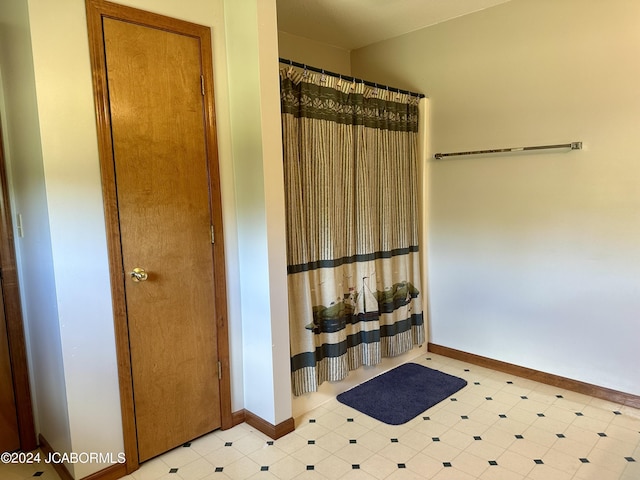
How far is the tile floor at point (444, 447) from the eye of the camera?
2012 millimetres

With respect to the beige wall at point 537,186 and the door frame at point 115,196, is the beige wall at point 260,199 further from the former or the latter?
the beige wall at point 537,186

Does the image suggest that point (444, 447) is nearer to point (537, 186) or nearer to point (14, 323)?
point (537, 186)

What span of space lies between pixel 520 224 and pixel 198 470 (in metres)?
2.39

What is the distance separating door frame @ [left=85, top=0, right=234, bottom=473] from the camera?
185 centimetres

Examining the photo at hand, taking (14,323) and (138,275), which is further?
(14,323)

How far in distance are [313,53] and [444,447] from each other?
9.44 feet

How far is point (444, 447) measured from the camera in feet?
7.21

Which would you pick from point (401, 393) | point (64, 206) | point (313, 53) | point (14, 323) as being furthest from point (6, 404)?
point (313, 53)

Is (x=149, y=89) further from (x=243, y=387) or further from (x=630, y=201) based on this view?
(x=630, y=201)

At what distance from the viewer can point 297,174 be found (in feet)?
7.84

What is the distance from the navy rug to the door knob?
56.6 inches

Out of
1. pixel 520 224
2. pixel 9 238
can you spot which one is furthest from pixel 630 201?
pixel 9 238

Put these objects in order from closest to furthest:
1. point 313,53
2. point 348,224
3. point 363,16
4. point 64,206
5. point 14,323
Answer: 1. point 64,206
2. point 14,323
3. point 348,224
4. point 363,16
5. point 313,53

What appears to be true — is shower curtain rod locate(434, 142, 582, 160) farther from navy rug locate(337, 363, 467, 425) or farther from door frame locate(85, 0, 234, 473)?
door frame locate(85, 0, 234, 473)
